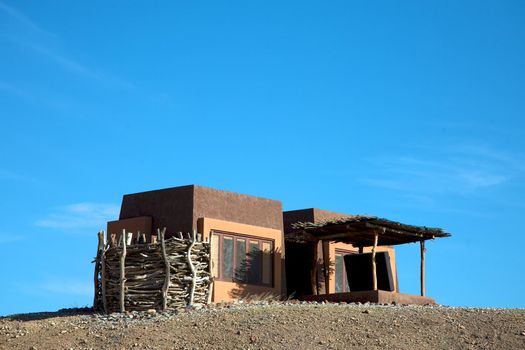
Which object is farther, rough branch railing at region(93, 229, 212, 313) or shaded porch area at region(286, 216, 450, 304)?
shaded porch area at region(286, 216, 450, 304)

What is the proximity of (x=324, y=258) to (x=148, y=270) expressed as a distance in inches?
332

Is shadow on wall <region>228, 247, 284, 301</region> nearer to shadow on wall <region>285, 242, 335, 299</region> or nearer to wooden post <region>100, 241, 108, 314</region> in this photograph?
shadow on wall <region>285, 242, 335, 299</region>

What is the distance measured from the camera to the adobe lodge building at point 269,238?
28.4 meters

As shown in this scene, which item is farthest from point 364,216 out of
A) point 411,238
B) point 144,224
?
point 144,224

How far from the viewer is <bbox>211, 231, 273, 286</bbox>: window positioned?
93.0 ft

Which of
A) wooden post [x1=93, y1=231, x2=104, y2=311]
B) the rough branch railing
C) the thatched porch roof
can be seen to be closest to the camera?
the rough branch railing

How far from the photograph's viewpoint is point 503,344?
70.0 ft

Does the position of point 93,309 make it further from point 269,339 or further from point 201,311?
point 269,339

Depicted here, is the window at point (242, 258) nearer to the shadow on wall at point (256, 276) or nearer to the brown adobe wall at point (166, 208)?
the shadow on wall at point (256, 276)

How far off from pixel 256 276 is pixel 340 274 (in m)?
4.62

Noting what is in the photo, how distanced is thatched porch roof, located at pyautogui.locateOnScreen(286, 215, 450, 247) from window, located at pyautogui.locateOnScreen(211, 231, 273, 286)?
140cm

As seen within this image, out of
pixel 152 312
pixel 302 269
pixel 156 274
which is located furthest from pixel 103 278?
pixel 302 269

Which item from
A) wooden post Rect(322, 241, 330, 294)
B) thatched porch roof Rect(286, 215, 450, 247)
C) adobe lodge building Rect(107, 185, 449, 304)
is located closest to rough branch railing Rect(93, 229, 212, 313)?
adobe lodge building Rect(107, 185, 449, 304)

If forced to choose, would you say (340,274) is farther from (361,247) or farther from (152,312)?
(152,312)
